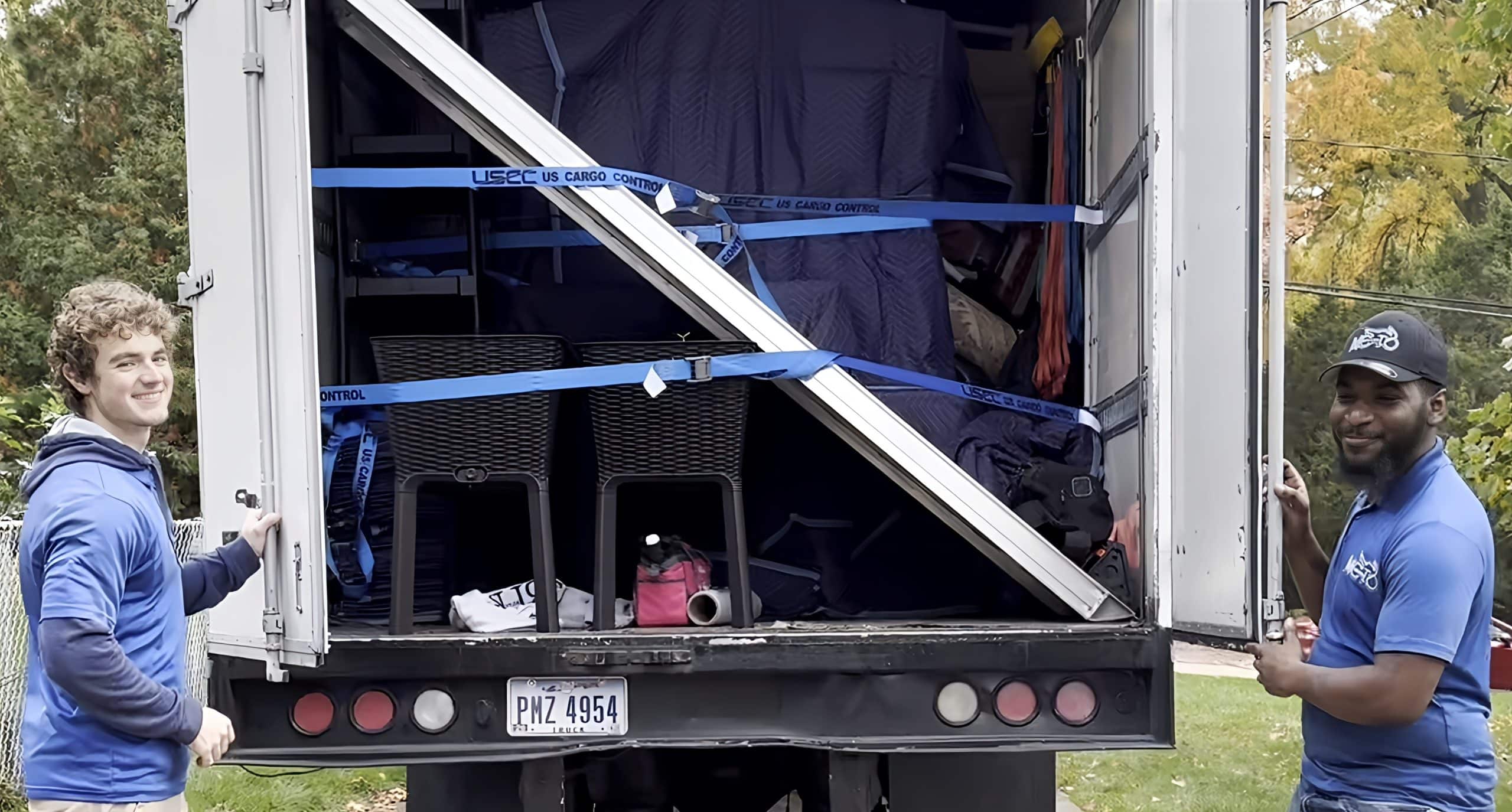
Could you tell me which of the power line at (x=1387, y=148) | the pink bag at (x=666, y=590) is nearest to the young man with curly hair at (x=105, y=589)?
the pink bag at (x=666, y=590)

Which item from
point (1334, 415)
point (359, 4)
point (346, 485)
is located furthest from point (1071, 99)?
point (346, 485)

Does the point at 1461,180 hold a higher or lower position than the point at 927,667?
higher

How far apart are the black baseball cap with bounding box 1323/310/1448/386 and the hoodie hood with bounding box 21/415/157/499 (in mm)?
2352

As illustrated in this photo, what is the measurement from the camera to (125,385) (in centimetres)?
250

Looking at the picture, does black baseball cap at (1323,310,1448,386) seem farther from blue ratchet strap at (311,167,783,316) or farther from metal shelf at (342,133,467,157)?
metal shelf at (342,133,467,157)

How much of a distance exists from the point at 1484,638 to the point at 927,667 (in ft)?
3.59

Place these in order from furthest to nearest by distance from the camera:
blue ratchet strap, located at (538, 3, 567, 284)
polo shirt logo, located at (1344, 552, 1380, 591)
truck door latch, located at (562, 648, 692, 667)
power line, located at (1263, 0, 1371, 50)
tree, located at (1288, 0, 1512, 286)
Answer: power line, located at (1263, 0, 1371, 50) → tree, located at (1288, 0, 1512, 286) → blue ratchet strap, located at (538, 3, 567, 284) → truck door latch, located at (562, 648, 692, 667) → polo shirt logo, located at (1344, 552, 1380, 591)

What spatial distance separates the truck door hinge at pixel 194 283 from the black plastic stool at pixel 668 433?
854mm

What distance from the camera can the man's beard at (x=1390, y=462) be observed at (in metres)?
2.61

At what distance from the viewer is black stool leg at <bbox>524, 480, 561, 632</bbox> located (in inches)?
122

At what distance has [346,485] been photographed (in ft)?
11.2

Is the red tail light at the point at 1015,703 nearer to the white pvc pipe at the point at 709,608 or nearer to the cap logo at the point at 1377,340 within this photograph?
the white pvc pipe at the point at 709,608

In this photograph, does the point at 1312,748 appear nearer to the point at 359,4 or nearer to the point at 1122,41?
the point at 1122,41

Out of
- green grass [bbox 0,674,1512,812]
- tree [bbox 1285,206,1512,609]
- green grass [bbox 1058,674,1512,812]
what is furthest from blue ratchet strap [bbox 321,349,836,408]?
tree [bbox 1285,206,1512,609]
